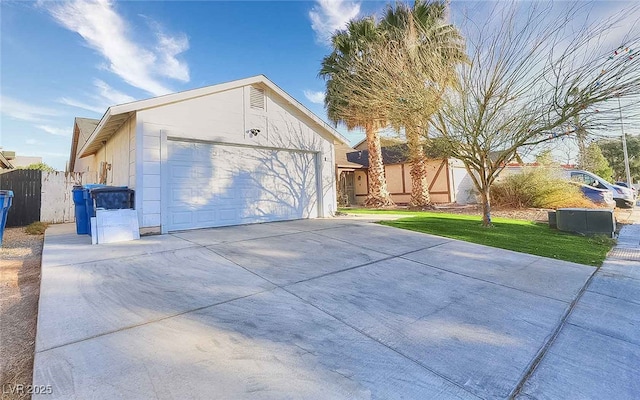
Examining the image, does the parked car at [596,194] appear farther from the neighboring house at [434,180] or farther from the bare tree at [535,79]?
the bare tree at [535,79]

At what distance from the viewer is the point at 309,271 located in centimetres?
402

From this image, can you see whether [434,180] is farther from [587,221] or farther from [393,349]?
[393,349]

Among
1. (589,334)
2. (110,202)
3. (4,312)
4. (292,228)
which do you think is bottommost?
(589,334)

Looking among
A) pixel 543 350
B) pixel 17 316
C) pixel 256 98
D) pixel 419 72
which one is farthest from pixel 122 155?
pixel 543 350

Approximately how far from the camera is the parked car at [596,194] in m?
12.5

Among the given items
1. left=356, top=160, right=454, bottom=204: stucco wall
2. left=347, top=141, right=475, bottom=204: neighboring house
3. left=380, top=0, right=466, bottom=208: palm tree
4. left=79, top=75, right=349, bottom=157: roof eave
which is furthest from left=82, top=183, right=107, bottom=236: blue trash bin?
left=356, top=160, right=454, bottom=204: stucco wall

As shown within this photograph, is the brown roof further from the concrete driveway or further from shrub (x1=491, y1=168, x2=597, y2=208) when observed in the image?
shrub (x1=491, y1=168, x2=597, y2=208)

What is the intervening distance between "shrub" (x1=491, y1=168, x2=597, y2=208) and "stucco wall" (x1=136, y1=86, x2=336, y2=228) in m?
9.08

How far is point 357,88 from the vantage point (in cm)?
812

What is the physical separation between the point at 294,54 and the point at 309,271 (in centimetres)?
1025

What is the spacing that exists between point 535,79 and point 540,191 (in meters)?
7.98

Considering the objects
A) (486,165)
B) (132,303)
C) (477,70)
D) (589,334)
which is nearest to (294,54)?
(477,70)

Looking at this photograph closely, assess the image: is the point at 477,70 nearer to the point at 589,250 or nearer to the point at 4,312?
the point at 589,250

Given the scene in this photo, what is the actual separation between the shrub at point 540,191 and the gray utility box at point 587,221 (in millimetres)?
5311
